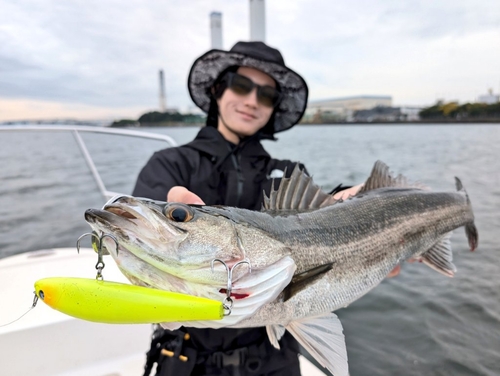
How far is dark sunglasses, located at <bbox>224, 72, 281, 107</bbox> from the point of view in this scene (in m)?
2.95

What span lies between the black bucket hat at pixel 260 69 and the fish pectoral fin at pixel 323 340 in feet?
6.91

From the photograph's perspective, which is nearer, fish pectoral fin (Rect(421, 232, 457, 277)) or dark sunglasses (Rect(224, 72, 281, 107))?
fish pectoral fin (Rect(421, 232, 457, 277))

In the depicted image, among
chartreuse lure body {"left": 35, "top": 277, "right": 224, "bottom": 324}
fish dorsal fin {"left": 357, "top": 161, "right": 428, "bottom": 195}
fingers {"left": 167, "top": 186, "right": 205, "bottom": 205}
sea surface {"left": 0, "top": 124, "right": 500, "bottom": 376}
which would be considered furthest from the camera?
sea surface {"left": 0, "top": 124, "right": 500, "bottom": 376}

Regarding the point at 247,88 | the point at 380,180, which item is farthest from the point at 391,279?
the point at 247,88

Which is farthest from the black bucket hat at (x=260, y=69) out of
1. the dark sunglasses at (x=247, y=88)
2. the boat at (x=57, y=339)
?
the boat at (x=57, y=339)

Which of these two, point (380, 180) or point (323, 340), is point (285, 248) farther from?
point (380, 180)

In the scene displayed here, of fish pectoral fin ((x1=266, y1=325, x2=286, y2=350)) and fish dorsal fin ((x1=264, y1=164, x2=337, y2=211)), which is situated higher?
fish dorsal fin ((x1=264, y1=164, x2=337, y2=211))

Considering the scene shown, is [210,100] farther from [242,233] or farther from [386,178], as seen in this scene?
[242,233]

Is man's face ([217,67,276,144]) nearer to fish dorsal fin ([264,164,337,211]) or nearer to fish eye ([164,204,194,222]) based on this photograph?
fish dorsal fin ([264,164,337,211])

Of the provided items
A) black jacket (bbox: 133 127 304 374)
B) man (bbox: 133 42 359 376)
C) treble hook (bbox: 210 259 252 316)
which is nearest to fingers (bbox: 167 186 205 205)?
man (bbox: 133 42 359 376)

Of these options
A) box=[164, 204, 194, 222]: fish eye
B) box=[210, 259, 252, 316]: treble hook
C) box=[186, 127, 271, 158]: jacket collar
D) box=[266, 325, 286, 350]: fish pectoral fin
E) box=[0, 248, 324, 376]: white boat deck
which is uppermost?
box=[186, 127, 271, 158]: jacket collar

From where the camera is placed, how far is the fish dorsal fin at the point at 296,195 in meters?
2.02

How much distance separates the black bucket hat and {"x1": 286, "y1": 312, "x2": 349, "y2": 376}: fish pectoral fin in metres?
2.11

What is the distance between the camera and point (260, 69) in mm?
3051
